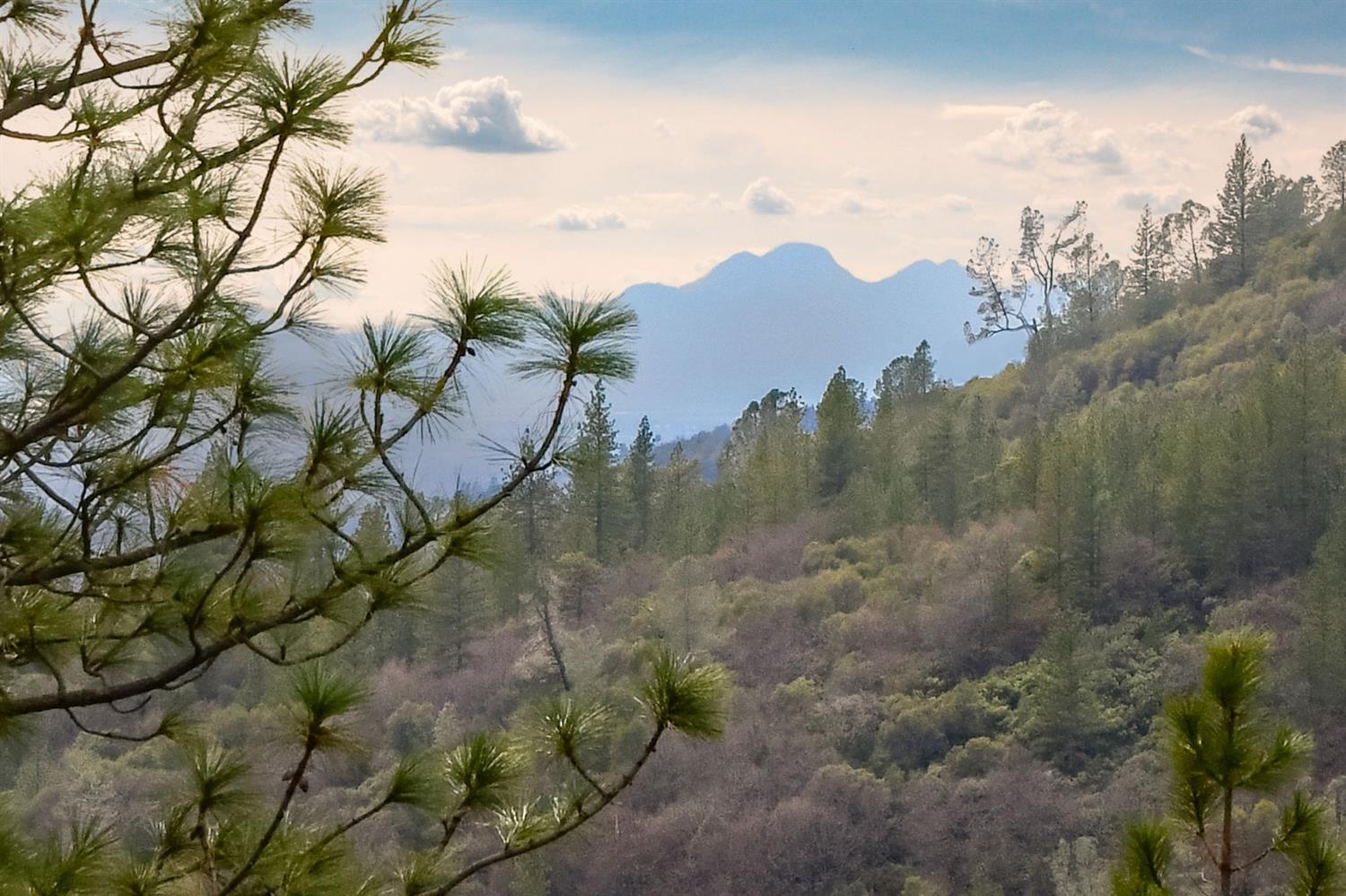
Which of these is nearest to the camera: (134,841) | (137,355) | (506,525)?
(137,355)

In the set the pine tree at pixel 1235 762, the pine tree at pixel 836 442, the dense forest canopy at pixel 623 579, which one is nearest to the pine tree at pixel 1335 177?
the dense forest canopy at pixel 623 579

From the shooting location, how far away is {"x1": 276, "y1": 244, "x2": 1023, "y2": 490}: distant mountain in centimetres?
8394

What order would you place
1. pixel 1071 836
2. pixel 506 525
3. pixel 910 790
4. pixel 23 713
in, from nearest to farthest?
1. pixel 23 713
2. pixel 506 525
3. pixel 1071 836
4. pixel 910 790

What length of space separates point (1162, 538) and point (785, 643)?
7.13 meters

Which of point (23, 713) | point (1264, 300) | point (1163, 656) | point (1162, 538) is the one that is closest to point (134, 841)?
point (23, 713)

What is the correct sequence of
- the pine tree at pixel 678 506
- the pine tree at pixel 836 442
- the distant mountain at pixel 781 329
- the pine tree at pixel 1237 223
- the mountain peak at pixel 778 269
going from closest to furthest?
the pine tree at pixel 678 506 < the pine tree at pixel 836 442 < the pine tree at pixel 1237 223 < the distant mountain at pixel 781 329 < the mountain peak at pixel 778 269

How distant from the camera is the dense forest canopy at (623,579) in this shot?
2.08 m

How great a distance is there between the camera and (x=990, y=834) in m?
17.8

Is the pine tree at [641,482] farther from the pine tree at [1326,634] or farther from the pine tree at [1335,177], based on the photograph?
the pine tree at [1335,177]

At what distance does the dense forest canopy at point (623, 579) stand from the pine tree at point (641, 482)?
0.50ft

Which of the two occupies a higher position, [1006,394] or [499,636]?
[1006,394]

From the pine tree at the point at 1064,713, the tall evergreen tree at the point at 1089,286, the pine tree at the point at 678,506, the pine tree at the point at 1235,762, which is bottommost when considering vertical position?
the pine tree at the point at 1064,713

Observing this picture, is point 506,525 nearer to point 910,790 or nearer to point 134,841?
point 134,841

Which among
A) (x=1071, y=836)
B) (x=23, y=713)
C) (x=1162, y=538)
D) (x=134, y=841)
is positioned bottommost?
(x=1071, y=836)
